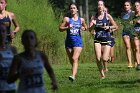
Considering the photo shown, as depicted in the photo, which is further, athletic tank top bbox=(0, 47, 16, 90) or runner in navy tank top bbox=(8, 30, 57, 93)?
athletic tank top bbox=(0, 47, 16, 90)

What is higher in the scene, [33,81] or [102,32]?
[102,32]

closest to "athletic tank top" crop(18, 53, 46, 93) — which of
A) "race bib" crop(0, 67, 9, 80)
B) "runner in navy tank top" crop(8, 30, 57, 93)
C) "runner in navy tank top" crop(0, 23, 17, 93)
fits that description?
"runner in navy tank top" crop(8, 30, 57, 93)

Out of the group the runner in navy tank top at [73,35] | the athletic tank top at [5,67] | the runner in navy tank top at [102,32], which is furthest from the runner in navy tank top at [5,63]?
the runner in navy tank top at [102,32]

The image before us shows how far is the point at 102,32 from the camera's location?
14.3 meters

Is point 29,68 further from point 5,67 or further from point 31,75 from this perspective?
point 5,67

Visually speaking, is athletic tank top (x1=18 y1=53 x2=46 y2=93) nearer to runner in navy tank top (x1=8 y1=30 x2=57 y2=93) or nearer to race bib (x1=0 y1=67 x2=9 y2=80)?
runner in navy tank top (x1=8 y1=30 x2=57 y2=93)

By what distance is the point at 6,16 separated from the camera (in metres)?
12.0

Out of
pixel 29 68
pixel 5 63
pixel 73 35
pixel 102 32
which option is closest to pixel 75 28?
pixel 73 35

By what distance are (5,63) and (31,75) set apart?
28.0 inches

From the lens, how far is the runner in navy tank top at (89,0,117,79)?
14031 millimetres

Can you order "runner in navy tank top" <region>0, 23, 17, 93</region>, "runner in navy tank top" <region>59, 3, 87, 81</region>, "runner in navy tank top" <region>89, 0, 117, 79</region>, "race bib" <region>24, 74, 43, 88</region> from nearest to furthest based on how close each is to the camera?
"race bib" <region>24, 74, 43, 88</region> < "runner in navy tank top" <region>0, 23, 17, 93</region> < "runner in navy tank top" <region>59, 3, 87, 81</region> < "runner in navy tank top" <region>89, 0, 117, 79</region>

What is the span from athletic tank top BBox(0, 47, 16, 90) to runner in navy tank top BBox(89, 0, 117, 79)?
269 inches

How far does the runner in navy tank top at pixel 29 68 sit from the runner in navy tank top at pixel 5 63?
412 millimetres

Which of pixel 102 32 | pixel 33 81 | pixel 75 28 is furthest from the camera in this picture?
pixel 102 32
